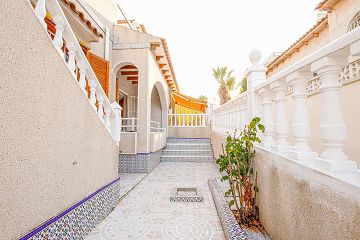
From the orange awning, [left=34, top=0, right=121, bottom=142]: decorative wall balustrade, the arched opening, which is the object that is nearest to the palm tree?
the orange awning

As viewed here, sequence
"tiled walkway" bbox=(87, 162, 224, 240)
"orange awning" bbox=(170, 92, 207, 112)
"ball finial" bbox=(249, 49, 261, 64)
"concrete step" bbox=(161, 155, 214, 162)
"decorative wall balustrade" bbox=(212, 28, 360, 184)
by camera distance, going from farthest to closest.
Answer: "orange awning" bbox=(170, 92, 207, 112)
"concrete step" bbox=(161, 155, 214, 162)
"ball finial" bbox=(249, 49, 261, 64)
"tiled walkway" bbox=(87, 162, 224, 240)
"decorative wall balustrade" bbox=(212, 28, 360, 184)

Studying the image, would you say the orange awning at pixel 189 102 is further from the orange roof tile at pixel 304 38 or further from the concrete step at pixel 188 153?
the orange roof tile at pixel 304 38

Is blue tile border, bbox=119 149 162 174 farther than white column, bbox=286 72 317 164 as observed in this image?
Yes

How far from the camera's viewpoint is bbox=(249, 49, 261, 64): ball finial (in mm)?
3544

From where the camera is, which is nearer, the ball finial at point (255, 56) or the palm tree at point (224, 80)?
the ball finial at point (255, 56)

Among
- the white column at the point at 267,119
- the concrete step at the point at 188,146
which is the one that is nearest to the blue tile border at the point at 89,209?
the white column at the point at 267,119

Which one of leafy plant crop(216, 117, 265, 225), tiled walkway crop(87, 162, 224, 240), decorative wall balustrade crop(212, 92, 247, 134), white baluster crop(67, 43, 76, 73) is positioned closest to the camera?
white baluster crop(67, 43, 76, 73)

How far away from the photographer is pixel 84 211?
3131mm

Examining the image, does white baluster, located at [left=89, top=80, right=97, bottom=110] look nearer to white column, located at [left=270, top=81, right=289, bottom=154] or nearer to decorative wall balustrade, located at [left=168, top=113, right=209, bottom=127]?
white column, located at [left=270, top=81, right=289, bottom=154]

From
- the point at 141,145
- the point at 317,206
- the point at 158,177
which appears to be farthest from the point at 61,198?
the point at 141,145

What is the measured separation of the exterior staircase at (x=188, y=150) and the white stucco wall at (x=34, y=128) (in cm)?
748

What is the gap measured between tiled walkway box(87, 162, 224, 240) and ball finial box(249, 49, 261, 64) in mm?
3206

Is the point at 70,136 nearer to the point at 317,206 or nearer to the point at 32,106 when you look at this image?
the point at 32,106

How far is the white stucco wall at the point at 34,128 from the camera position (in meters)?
1.80
